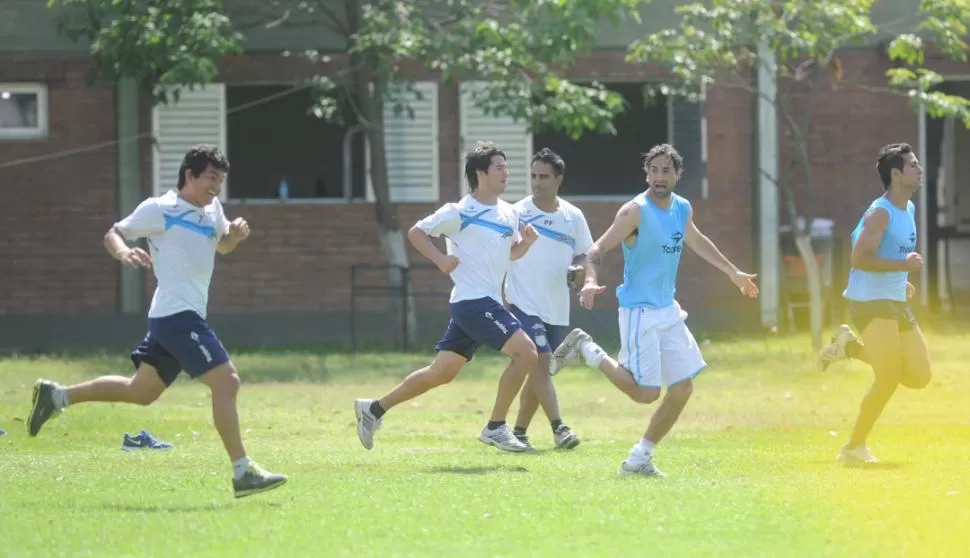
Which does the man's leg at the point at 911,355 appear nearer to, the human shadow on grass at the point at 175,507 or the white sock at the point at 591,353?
the white sock at the point at 591,353

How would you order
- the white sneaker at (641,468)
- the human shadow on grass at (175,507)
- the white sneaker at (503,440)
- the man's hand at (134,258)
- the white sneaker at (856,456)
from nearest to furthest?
the human shadow on grass at (175,507) < the man's hand at (134,258) < the white sneaker at (641,468) < the white sneaker at (856,456) < the white sneaker at (503,440)

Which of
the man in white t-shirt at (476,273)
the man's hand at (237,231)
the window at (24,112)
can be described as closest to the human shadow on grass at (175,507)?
the man's hand at (237,231)

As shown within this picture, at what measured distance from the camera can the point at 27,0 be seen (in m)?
25.1

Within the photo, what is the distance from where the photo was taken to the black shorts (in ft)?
36.2

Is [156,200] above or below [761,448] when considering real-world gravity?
above

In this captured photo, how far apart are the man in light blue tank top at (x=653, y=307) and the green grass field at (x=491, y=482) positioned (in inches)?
18.5

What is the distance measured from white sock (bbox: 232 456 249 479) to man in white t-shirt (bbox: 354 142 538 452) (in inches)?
85.7

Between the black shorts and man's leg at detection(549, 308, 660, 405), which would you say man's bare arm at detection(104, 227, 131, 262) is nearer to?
man's leg at detection(549, 308, 660, 405)

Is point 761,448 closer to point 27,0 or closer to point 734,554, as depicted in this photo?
point 734,554

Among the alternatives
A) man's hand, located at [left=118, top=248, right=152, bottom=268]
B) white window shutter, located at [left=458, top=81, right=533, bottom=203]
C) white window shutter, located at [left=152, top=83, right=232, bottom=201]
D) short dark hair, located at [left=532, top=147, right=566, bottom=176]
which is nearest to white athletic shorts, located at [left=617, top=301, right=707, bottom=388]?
short dark hair, located at [left=532, top=147, right=566, bottom=176]

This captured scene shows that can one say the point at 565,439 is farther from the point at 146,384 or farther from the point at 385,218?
the point at 385,218

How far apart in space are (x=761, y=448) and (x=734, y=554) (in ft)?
16.4

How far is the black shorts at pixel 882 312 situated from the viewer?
11031 mm

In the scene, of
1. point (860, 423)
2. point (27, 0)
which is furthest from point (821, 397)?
point (27, 0)
